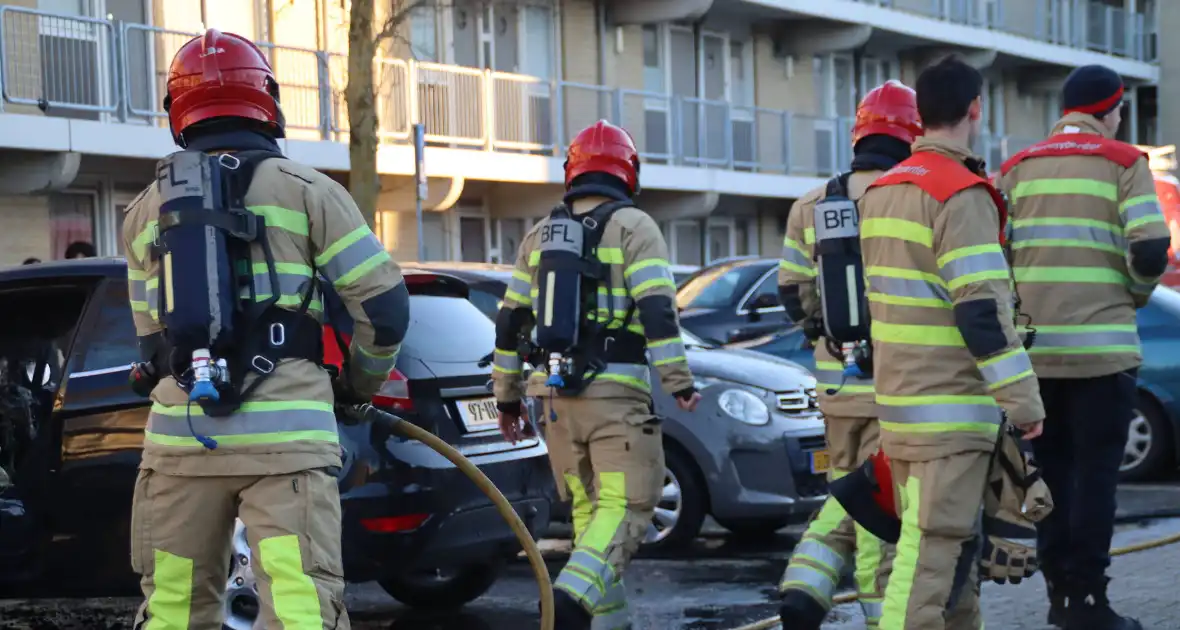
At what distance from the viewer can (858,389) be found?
19.9ft

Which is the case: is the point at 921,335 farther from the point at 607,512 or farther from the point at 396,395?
the point at 396,395

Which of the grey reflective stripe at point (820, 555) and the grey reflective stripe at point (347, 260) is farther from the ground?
the grey reflective stripe at point (347, 260)

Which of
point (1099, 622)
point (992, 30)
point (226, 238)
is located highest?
point (992, 30)

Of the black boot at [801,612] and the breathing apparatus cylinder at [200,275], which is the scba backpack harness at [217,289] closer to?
the breathing apparatus cylinder at [200,275]

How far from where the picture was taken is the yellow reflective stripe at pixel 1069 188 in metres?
6.52

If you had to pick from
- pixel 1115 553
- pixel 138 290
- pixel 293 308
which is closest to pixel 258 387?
pixel 293 308

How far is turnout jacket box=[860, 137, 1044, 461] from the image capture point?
4.83 m

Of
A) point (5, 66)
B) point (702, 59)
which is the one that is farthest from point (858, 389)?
point (702, 59)

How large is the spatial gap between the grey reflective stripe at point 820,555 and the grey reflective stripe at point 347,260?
2.18 m

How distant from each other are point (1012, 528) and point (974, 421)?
36 cm

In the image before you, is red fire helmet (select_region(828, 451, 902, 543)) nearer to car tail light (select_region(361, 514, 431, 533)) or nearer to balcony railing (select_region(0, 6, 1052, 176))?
car tail light (select_region(361, 514, 431, 533))

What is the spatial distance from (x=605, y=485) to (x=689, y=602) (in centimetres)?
149

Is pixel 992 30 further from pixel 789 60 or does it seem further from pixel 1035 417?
pixel 1035 417

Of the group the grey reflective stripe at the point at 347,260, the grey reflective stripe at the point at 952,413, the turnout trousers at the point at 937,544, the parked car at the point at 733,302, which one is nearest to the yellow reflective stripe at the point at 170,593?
the grey reflective stripe at the point at 347,260
